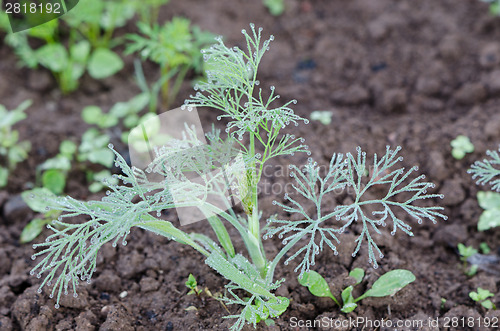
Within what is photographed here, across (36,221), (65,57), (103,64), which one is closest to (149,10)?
(103,64)

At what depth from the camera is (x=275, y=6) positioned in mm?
4000

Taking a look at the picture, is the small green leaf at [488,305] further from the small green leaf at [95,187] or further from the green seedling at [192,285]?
the small green leaf at [95,187]

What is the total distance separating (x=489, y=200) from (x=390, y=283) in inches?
30.5

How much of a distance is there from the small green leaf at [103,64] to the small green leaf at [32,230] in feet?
4.21

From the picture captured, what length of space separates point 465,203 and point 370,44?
1.56 m

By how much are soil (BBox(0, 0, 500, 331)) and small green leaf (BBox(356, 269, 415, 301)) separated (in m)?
0.09

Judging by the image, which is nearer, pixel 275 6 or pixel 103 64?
pixel 103 64

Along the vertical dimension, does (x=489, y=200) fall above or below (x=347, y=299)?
above

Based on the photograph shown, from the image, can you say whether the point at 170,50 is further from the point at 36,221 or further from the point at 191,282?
the point at 191,282

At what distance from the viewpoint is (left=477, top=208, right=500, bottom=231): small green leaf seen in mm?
2393

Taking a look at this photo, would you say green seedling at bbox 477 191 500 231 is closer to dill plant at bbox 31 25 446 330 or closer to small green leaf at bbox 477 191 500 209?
small green leaf at bbox 477 191 500 209

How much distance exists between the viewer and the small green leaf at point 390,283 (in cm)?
210

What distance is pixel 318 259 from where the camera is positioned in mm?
2299

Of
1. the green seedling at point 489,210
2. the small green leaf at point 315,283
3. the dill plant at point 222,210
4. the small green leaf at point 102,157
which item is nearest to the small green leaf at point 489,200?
the green seedling at point 489,210
